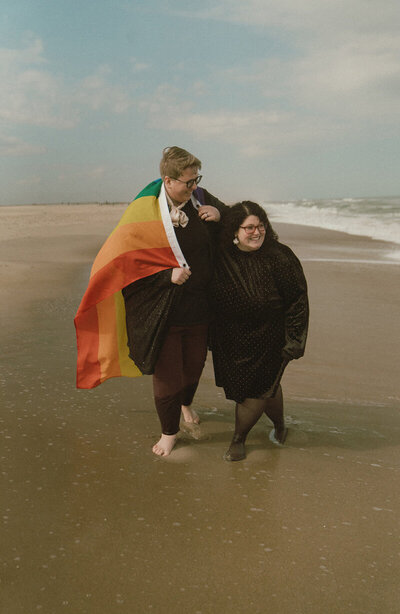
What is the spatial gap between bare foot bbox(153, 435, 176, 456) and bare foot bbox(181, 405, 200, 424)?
0.36 m

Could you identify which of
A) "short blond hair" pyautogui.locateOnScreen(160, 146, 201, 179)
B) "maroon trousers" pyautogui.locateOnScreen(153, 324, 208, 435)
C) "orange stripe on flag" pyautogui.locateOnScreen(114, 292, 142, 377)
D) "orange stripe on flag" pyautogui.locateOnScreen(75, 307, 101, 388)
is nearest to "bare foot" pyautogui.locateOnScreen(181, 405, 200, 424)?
"maroon trousers" pyautogui.locateOnScreen(153, 324, 208, 435)

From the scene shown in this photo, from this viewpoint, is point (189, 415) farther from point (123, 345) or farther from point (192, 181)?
point (192, 181)

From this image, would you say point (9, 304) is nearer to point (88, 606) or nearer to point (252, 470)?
point (252, 470)

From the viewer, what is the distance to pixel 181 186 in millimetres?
2686

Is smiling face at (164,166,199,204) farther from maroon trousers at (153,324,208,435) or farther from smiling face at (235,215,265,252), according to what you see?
maroon trousers at (153,324,208,435)

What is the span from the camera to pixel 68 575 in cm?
194

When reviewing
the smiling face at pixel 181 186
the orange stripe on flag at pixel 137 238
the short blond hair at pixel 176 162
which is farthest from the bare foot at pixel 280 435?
the short blond hair at pixel 176 162

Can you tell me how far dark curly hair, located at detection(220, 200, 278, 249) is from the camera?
8.85 feet

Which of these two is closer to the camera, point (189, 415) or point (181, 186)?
point (181, 186)

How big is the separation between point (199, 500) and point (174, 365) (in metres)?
0.72

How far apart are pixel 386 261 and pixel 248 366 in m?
8.63

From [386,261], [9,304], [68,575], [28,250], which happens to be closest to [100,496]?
[68,575]

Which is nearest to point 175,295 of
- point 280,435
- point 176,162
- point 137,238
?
point 137,238

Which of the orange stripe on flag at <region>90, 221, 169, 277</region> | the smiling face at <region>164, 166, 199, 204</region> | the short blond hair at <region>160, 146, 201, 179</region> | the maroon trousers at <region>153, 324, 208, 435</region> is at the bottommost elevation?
the maroon trousers at <region>153, 324, 208, 435</region>
